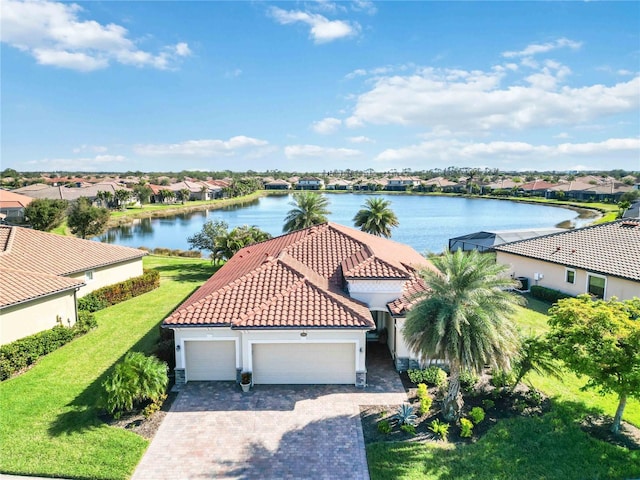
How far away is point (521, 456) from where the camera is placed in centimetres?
1159

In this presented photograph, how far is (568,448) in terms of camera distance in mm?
11930

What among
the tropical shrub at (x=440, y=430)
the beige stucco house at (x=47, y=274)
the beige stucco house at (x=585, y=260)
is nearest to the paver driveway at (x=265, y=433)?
the tropical shrub at (x=440, y=430)

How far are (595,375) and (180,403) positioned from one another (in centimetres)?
1292

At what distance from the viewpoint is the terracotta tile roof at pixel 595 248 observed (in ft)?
79.4

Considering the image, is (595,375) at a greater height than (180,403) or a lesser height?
greater

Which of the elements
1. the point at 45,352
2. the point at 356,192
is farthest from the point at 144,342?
the point at 356,192

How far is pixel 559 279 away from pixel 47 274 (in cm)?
2979

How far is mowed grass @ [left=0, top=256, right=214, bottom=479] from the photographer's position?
1127cm

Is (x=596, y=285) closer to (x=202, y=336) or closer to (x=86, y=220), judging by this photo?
(x=202, y=336)

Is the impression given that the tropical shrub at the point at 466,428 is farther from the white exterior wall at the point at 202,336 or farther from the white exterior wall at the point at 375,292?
the white exterior wall at the point at 202,336

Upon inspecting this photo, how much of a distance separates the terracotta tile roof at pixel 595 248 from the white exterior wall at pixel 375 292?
1415 centimetres

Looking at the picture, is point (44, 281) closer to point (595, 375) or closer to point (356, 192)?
point (595, 375)

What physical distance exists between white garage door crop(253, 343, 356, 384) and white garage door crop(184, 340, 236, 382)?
997 mm

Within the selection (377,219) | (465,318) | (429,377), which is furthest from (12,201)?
(465,318)
